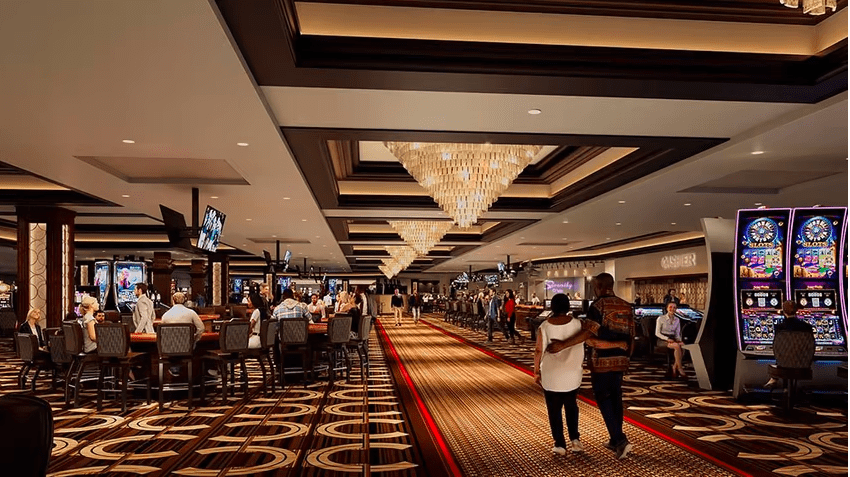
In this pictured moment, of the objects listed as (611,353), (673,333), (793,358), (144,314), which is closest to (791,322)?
(793,358)

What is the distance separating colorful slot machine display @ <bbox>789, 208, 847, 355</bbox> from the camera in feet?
24.6

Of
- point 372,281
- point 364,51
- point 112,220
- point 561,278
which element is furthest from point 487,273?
point 364,51

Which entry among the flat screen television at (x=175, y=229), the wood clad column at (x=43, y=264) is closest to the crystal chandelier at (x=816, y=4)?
the flat screen television at (x=175, y=229)

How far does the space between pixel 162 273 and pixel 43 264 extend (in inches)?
346

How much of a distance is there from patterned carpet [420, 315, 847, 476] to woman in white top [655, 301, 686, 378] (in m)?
0.40

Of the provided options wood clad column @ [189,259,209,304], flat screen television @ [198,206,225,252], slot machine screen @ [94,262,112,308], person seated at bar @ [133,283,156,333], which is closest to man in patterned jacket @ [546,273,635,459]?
person seated at bar @ [133,283,156,333]

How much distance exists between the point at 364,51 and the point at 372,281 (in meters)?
44.9

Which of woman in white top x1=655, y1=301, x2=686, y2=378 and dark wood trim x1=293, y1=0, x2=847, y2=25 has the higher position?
→ dark wood trim x1=293, y1=0, x2=847, y2=25

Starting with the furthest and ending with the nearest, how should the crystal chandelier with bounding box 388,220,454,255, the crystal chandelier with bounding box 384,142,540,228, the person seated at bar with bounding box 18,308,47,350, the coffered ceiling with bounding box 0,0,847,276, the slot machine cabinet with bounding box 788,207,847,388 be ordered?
the crystal chandelier with bounding box 388,220,454,255 < the person seated at bar with bounding box 18,308,47,350 < the slot machine cabinet with bounding box 788,207,847,388 < the crystal chandelier with bounding box 384,142,540,228 < the coffered ceiling with bounding box 0,0,847,276

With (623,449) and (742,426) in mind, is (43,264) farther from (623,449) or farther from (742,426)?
(742,426)

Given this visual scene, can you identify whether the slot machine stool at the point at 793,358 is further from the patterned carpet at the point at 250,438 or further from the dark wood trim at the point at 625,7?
the patterned carpet at the point at 250,438

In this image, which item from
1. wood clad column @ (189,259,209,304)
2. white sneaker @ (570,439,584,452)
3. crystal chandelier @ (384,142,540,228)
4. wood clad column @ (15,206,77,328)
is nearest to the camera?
white sneaker @ (570,439,584,452)

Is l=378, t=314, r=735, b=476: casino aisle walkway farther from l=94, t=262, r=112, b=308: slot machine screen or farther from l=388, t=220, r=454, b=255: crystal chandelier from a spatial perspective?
l=94, t=262, r=112, b=308: slot machine screen

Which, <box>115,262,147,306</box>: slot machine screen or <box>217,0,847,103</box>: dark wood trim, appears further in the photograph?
<box>115,262,147,306</box>: slot machine screen
